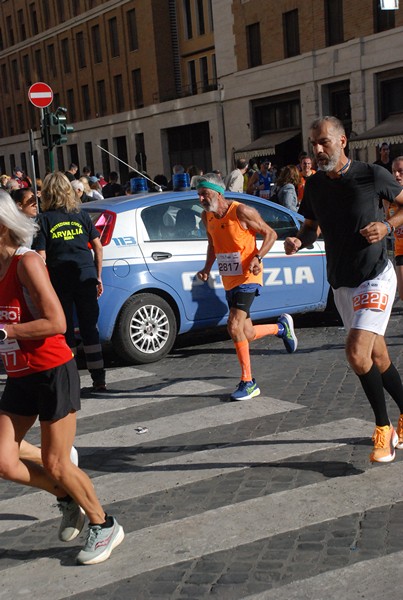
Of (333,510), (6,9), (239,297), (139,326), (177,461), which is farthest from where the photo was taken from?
(6,9)

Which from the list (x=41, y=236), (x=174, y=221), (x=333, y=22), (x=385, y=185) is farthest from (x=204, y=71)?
(x=385, y=185)

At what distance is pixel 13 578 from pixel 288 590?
1.26 metres

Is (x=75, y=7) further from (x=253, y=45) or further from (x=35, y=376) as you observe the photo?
(x=35, y=376)

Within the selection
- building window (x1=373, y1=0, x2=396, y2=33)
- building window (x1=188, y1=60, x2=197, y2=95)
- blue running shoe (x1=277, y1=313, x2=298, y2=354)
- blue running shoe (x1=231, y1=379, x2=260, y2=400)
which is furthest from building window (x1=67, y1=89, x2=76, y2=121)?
blue running shoe (x1=231, y1=379, x2=260, y2=400)

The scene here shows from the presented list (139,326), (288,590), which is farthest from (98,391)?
(288,590)

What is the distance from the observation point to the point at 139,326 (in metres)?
8.43

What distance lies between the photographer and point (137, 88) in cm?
4838

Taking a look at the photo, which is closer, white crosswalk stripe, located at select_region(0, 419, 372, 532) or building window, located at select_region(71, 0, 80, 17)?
white crosswalk stripe, located at select_region(0, 419, 372, 532)

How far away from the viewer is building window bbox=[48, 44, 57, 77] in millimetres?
57425

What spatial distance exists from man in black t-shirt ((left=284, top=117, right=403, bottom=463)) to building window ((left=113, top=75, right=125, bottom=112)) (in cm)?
4625

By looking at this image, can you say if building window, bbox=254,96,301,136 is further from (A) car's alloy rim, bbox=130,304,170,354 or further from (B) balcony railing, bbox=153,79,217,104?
(A) car's alloy rim, bbox=130,304,170,354

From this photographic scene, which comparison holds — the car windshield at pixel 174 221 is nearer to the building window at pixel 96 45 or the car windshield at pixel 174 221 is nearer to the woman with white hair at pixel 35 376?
the woman with white hair at pixel 35 376

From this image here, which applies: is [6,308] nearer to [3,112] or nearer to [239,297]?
[239,297]

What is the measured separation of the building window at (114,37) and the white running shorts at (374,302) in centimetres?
4721
